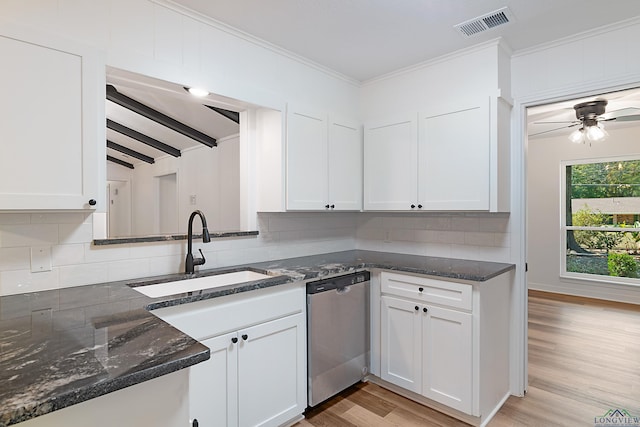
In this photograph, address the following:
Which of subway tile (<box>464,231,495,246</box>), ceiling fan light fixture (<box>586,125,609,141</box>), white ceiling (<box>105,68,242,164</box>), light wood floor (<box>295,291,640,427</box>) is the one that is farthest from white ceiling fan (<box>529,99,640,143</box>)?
white ceiling (<box>105,68,242,164</box>)

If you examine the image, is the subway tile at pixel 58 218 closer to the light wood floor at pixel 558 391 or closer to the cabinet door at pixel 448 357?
the light wood floor at pixel 558 391

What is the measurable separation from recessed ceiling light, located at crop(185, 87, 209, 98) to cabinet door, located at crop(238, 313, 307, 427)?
1.43 metres

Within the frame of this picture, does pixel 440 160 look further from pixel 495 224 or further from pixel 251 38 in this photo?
pixel 251 38

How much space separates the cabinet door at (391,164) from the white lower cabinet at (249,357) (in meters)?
1.15

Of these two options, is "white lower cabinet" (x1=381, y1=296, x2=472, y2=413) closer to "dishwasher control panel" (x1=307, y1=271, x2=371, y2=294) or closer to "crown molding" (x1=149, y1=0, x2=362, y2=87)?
"dishwasher control panel" (x1=307, y1=271, x2=371, y2=294)

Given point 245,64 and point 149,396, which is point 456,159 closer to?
point 245,64

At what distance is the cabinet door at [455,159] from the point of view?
2.41m

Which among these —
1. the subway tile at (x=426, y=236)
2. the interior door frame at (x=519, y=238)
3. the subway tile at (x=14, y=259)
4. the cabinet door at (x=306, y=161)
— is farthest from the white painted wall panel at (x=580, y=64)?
the subway tile at (x=14, y=259)

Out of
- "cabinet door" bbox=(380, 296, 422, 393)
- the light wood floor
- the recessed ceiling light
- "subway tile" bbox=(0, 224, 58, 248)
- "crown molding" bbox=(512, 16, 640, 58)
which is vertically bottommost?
the light wood floor

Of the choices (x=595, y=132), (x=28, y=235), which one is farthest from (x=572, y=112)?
(x=28, y=235)

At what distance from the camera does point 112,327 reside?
1.18m

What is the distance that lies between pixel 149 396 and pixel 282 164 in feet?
5.81

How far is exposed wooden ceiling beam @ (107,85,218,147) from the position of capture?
2.77 metres

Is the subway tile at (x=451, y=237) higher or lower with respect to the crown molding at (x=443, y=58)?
lower
